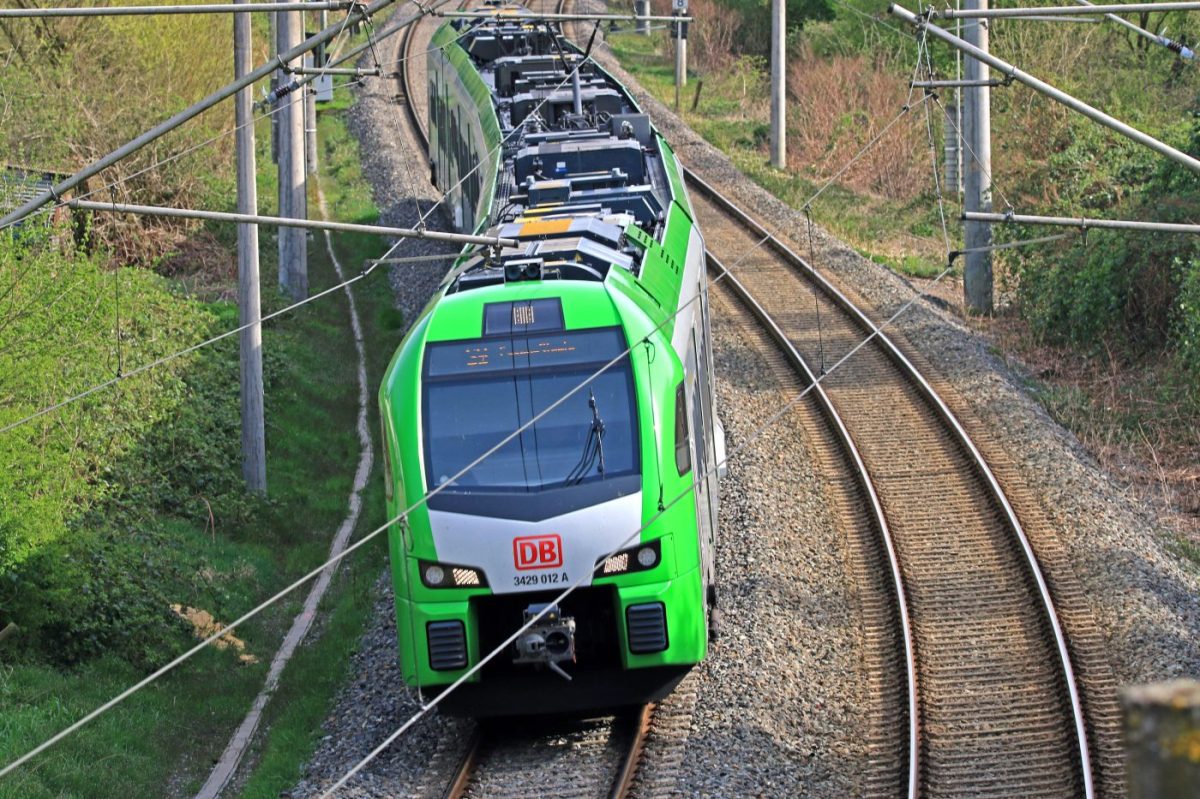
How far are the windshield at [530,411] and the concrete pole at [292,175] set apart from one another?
37.3 feet

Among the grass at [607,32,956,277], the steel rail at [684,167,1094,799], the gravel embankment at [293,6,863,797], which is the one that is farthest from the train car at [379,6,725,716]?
the grass at [607,32,956,277]

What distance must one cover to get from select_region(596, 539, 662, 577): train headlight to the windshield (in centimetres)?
55

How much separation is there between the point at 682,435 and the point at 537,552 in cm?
157

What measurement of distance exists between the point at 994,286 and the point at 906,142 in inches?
410

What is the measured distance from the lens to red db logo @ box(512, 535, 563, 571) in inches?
436

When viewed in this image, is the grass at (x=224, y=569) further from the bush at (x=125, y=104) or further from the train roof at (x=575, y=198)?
the train roof at (x=575, y=198)

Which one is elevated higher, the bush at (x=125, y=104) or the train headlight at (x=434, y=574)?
the bush at (x=125, y=104)

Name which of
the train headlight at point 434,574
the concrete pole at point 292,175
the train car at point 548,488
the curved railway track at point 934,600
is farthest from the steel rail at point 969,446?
the concrete pole at point 292,175

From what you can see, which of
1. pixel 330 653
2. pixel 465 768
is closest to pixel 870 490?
pixel 330 653

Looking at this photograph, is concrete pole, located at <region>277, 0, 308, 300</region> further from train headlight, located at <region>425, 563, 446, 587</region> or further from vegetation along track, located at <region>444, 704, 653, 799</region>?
train headlight, located at <region>425, 563, 446, 587</region>

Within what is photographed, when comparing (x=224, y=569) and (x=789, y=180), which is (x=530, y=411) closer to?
(x=224, y=569)

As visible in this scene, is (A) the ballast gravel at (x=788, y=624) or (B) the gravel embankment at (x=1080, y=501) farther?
(B) the gravel embankment at (x=1080, y=501)

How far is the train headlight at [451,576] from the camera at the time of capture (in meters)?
11.2

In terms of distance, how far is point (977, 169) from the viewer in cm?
2402
